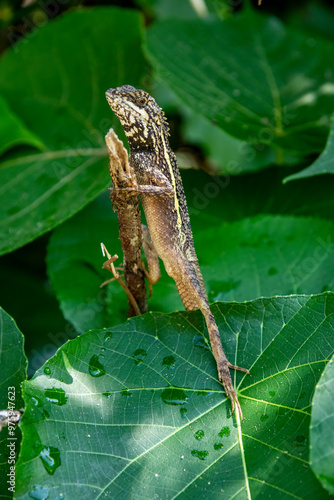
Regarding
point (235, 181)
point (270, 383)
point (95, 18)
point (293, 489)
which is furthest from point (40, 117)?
point (293, 489)

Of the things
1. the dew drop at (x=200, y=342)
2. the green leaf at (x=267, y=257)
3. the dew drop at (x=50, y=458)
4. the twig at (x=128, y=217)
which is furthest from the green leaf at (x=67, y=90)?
the dew drop at (x=50, y=458)

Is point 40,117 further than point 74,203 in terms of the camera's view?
Yes

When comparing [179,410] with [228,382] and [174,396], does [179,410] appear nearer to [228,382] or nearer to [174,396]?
[174,396]

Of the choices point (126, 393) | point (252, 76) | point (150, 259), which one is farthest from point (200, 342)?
point (252, 76)

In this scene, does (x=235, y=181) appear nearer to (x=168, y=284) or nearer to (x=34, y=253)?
(x=168, y=284)

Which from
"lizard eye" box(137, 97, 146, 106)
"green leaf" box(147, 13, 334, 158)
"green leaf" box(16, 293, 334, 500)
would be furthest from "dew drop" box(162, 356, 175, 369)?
"green leaf" box(147, 13, 334, 158)

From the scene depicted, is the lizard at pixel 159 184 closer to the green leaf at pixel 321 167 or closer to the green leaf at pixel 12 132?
the green leaf at pixel 321 167
